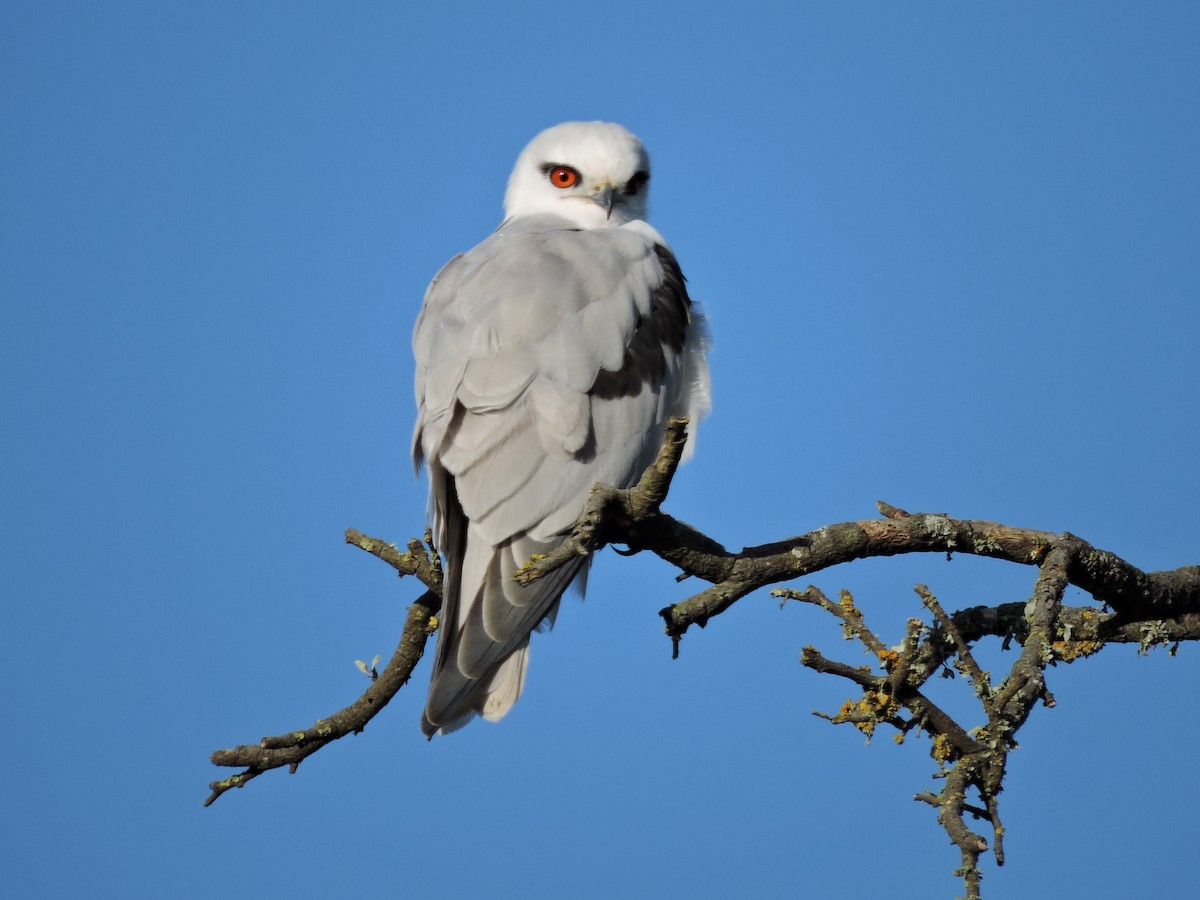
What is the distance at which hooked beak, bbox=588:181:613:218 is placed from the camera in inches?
234

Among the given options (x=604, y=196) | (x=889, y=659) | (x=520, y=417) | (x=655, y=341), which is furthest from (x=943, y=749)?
(x=604, y=196)

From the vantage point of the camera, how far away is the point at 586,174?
5.99 metres

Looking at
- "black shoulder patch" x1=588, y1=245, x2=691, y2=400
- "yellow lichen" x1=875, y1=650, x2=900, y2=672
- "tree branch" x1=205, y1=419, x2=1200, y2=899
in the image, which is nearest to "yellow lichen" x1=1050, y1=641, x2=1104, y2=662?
"tree branch" x1=205, y1=419, x2=1200, y2=899

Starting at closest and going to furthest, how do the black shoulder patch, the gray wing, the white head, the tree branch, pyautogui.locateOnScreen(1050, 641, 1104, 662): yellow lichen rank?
the tree branch
pyautogui.locateOnScreen(1050, 641, 1104, 662): yellow lichen
the gray wing
the black shoulder patch
the white head

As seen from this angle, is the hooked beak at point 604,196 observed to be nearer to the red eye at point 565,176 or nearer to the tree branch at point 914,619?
the red eye at point 565,176

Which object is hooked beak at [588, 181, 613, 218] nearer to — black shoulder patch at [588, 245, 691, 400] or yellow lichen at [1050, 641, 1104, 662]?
black shoulder patch at [588, 245, 691, 400]

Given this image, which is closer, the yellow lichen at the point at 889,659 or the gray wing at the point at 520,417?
the yellow lichen at the point at 889,659

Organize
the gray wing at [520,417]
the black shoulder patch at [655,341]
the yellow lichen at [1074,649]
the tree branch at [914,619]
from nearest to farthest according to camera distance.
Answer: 1. the tree branch at [914,619]
2. the yellow lichen at [1074,649]
3. the gray wing at [520,417]
4. the black shoulder patch at [655,341]

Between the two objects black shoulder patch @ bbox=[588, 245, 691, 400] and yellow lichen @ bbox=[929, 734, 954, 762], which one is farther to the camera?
black shoulder patch @ bbox=[588, 245, 691, 400]

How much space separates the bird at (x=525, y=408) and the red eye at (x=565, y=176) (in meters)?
1.14

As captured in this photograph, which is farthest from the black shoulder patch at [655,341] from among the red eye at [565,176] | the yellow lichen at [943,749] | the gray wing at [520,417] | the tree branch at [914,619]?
the yellow lichen at [943,749]

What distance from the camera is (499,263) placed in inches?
184

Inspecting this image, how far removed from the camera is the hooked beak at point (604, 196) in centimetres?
593

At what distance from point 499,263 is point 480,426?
81 centimetres
